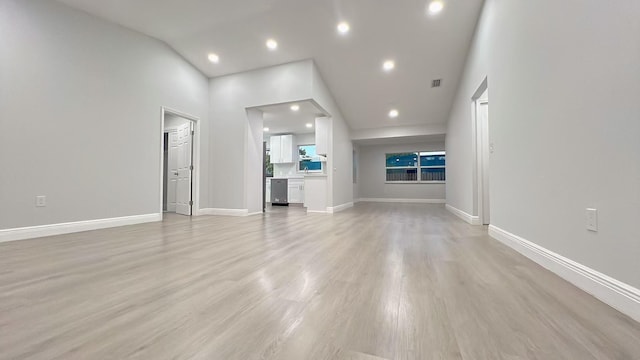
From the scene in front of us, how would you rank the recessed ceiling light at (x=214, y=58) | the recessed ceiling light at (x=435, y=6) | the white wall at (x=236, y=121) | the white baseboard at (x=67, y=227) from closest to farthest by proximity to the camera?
the white baseboard at (x=67, y=227)
the recessed ceiling light at (x=435, y=6)
the recessed ceiling light at (x=214, y=58)
the white wall at (x=236, y=121)

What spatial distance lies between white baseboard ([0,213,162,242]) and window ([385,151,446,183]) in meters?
7.41

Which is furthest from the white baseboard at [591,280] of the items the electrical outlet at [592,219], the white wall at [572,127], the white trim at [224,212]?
the white trim at [224,212]

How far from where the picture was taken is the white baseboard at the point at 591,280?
1.15 metres

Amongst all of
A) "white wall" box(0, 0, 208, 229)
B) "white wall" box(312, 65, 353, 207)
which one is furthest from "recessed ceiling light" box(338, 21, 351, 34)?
"white wall" box(0, 0, 208, 229)

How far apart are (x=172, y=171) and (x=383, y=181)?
657cm

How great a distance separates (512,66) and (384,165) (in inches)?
273

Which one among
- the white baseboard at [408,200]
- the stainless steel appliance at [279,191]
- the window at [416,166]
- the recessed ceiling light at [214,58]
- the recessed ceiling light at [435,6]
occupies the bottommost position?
the white baseboard at [408,200]

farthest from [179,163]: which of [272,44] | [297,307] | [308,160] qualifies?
[297,307]

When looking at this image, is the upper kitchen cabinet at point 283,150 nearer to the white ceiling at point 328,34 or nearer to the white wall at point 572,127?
the white ceiling at point 328,34

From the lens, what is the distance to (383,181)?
9.29m

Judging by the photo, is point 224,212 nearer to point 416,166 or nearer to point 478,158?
point 478,158

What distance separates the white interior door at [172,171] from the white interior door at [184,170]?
0.26 metres

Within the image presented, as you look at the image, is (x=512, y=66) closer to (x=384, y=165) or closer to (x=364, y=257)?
(x=364, y=257)

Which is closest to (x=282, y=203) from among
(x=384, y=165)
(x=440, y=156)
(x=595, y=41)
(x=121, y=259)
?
(x=384, y=165)
